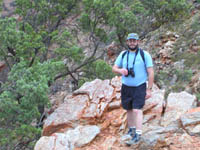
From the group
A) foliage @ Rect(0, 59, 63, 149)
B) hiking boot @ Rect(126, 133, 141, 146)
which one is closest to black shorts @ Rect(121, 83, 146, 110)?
hiking boot @ Rect(126, 133, 141, 146)

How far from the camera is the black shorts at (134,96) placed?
4.09m

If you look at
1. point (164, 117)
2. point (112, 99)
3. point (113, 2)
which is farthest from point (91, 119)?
point (113, 2)

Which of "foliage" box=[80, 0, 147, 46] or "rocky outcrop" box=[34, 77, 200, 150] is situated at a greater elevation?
"foliage" box=[80, 0, 147, 46]

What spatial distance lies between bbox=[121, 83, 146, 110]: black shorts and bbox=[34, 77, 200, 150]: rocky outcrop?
0.55 m

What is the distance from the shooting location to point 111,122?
556cm

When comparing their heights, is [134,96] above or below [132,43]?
below

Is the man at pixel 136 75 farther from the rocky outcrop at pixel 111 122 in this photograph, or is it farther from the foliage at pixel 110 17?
the foliage at pixel 110 17

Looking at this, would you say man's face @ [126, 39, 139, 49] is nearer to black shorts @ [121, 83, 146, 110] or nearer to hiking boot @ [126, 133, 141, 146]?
black shorts @ [121, 83, 146, 110]

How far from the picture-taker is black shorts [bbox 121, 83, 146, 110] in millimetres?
4094

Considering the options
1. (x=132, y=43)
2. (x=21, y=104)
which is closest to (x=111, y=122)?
(x=132, y=43)

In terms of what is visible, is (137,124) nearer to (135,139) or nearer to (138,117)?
(138,117)

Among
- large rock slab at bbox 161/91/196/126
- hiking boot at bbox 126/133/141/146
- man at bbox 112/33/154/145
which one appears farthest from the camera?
large rock slab at bbox 161/91/196/126

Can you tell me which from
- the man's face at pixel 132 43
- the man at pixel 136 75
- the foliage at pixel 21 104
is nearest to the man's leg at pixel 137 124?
the man at pixel 136 75

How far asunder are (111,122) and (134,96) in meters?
1.61
